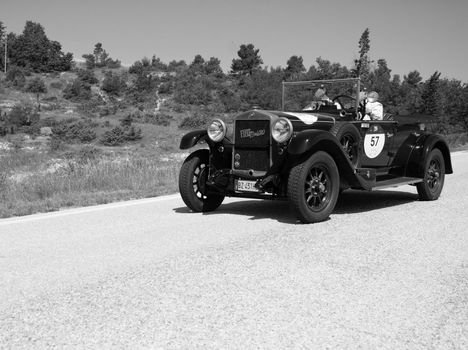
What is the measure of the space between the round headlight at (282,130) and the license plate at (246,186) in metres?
0.64

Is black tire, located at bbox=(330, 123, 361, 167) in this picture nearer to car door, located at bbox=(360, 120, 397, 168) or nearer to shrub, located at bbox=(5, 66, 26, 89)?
car door, located at bbox=(360, 120, 397, 168)

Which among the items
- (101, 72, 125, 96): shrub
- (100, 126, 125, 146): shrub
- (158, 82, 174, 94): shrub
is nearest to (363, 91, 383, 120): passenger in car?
(100, 126, 125, 146): shrub

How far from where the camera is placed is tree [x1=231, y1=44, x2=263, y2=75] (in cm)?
8106

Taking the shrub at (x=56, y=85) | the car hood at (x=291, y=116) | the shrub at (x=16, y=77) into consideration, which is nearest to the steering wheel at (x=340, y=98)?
the car hood at (x=291, y=116)

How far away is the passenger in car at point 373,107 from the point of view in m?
9.03

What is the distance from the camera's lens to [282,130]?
724 cm

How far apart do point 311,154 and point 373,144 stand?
2.01 meters

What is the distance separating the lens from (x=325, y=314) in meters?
3.77

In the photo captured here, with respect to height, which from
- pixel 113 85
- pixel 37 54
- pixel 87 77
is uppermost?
pixel 37 54

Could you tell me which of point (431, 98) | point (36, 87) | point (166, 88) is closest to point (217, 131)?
point (431, 98)

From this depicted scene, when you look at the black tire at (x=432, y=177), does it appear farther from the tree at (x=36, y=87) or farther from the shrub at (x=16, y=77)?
the shrub at (x=16, y=77)

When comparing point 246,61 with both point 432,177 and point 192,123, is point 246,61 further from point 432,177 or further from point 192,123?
point 432,177

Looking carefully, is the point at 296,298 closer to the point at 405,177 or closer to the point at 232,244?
the point at 232,244

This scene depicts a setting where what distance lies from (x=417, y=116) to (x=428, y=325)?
6.88 meters
